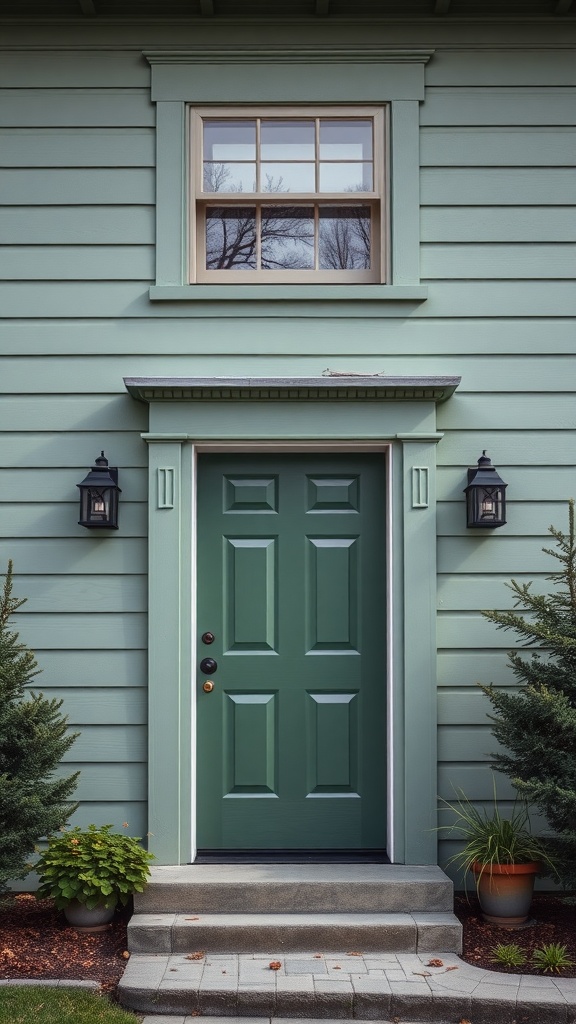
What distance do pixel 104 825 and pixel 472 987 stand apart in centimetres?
189

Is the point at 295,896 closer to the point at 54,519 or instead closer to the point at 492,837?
the point at 492,837

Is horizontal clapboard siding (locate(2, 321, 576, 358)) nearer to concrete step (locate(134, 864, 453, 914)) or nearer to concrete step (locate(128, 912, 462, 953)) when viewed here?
concrete step (locate(134, 864, 453, 914))

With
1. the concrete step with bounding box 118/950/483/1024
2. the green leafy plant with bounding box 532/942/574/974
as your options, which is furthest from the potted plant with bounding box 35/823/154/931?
the green leafy plant with bounding box 532/942/574/974

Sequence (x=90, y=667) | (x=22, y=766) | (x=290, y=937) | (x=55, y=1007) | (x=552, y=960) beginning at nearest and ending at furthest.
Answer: (x=55, y=1007) → (x=552, y=960) → (x=290, y=937) → (x=22, y=766) → (x=90, y=667)

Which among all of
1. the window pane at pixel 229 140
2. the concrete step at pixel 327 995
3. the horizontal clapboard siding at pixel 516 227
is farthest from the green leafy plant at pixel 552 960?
the window pane at pixel 229 140

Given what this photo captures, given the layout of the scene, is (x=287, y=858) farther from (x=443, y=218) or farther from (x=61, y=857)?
(x=443, y=218)

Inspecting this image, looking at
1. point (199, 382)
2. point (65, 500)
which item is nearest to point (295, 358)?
point (199, 382)

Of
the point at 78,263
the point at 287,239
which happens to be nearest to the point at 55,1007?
the point at 78,263

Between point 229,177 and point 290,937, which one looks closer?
point 290,937

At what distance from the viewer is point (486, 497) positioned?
4.46m

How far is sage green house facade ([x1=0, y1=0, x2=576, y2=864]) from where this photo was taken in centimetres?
453

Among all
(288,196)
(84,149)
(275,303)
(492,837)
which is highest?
(84,149)

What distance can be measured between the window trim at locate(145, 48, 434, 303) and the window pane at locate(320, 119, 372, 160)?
0.36ft

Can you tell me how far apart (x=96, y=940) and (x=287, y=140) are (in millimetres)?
4119
